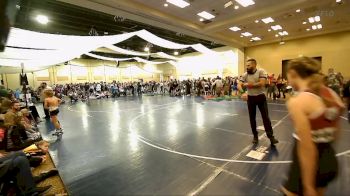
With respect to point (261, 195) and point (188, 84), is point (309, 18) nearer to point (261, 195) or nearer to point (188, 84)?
point (188, 84)

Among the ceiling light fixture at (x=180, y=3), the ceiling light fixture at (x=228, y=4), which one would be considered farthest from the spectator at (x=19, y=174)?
the ceiling light fixture at (x=228, y=4)

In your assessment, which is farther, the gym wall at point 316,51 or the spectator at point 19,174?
the gym wall at point 316,51

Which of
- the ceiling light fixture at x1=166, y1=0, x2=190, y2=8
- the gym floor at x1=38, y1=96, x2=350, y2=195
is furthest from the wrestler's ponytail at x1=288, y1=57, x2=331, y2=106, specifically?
the ceiling light fixture at x1=166, y1=0, x2=190, y2=8

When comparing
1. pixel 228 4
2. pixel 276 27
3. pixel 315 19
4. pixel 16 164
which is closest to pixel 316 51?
pixel 315 19

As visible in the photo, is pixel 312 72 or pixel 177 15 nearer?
pixel 312 72

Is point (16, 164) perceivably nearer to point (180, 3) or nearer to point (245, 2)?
point (180, 3)

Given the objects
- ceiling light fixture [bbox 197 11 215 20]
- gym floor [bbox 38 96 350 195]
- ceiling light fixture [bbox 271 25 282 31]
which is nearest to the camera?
gym floor [bbox 38 96 350 195]

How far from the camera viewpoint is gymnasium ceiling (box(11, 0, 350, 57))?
8320mm

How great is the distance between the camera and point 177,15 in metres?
10.1

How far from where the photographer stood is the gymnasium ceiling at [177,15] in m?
8.32

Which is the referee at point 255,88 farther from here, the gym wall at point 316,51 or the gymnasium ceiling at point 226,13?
the gym wall at point 316,51

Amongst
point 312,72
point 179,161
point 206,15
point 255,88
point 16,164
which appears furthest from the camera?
point 206,15

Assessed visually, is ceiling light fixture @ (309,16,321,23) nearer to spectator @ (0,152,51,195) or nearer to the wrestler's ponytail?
the wrestler's ponytail

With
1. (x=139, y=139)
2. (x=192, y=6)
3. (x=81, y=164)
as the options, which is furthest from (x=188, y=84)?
(x=81, y=164)
